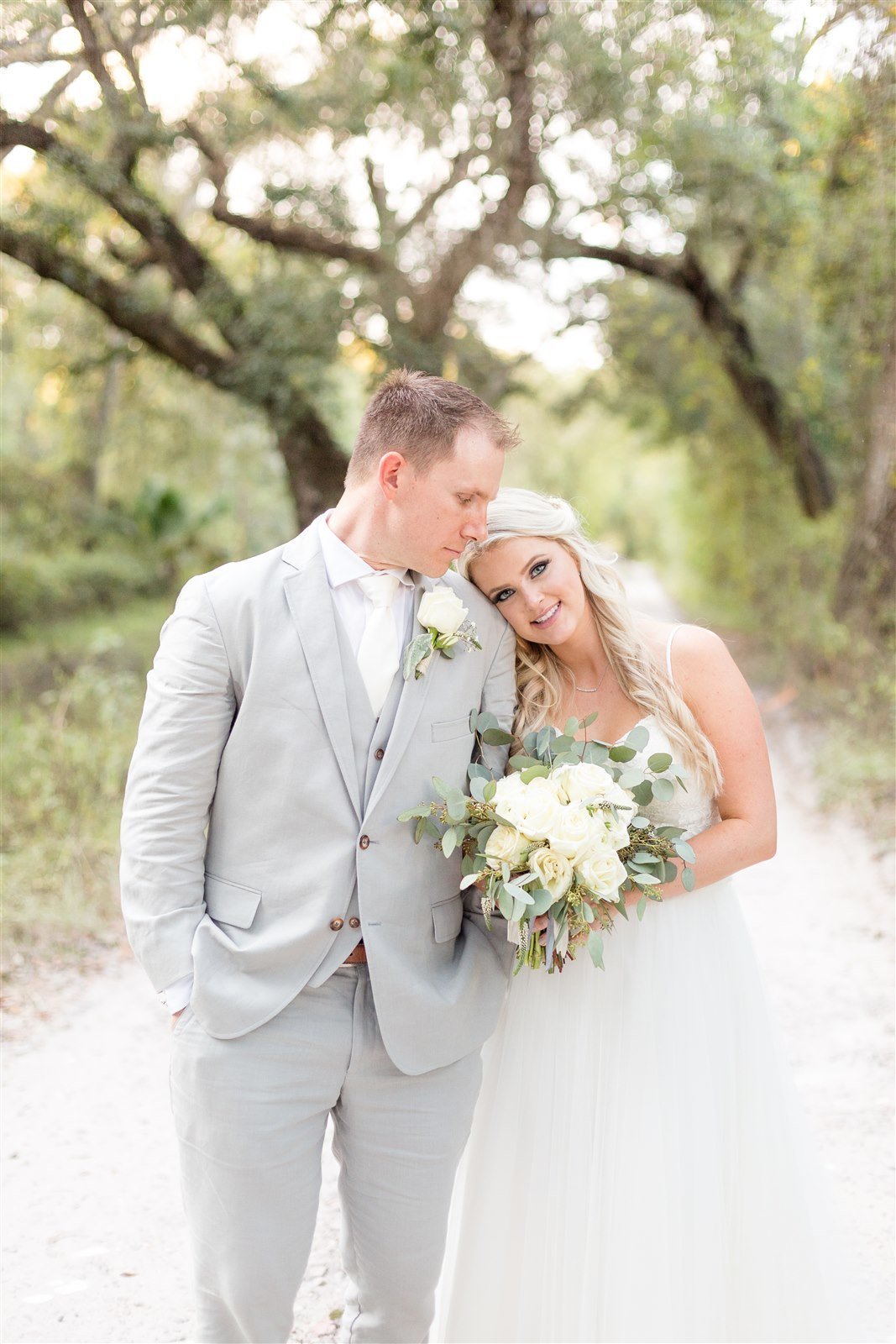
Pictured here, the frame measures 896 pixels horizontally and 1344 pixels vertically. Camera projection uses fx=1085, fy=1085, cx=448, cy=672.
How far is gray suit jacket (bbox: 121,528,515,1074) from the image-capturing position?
7.50 feet

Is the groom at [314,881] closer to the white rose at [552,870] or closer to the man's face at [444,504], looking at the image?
the man's face at [444,504]

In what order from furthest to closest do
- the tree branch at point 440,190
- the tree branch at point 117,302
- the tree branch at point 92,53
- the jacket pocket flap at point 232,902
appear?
1. the tree branch at point 440,190
2. the tree branch at point 117,302
3. the tree branch at point 92,53
4. the jacket pocket flap at point 232,902

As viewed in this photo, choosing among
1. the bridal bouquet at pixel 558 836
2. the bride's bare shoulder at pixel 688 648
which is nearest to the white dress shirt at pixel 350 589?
the bridal bouquet at pixel 558 836

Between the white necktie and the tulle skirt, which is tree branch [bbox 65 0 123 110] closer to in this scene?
the white necktie

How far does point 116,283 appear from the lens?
30.4ft

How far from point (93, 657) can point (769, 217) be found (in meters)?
8.86

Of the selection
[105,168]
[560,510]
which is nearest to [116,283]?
[105,168]

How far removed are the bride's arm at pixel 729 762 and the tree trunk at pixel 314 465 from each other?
7.89 metres

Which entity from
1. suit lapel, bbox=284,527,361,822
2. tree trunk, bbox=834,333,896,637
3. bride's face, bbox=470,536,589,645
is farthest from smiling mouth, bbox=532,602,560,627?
tree trunk, bbox=834,333,896,637

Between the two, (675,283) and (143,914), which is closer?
(143,914)

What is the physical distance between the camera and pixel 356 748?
7.70 ft

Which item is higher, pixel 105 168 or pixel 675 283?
pixel 675 283

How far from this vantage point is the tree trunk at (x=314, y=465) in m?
10.3

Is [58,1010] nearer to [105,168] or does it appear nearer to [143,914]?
[143,914]
